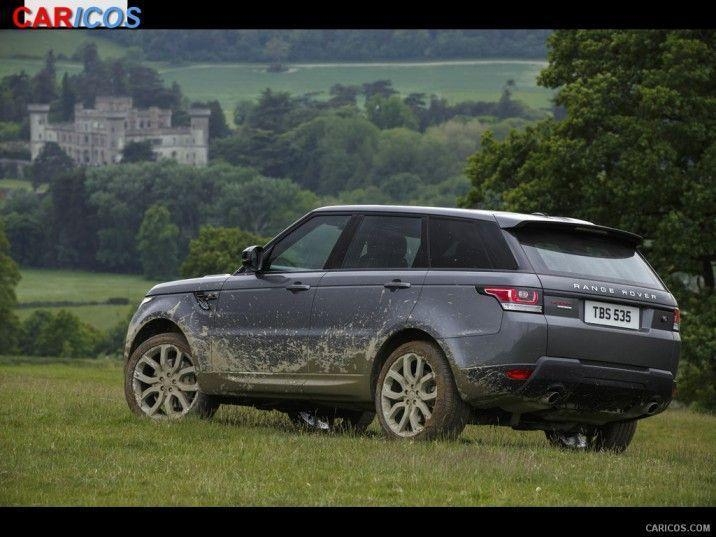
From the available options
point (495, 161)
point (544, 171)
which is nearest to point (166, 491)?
point (544, 171)

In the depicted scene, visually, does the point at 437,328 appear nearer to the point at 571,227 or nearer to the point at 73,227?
the point at 571,227

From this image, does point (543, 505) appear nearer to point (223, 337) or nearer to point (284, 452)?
point (284, 452)

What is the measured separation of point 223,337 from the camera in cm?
1301

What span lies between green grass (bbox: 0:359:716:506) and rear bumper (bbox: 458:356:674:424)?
13.0 inches

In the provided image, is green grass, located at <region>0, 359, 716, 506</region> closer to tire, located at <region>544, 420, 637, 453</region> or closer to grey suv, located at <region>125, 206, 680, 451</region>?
tire, located at <region>544, 420, 637, 453</region>

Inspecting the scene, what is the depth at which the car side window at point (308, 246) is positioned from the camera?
41.6 ft

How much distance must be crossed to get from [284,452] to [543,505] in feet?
8.84

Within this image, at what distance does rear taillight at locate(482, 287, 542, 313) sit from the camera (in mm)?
11227

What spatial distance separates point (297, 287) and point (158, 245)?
509 ft

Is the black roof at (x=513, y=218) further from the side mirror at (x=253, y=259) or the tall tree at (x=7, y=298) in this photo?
the tall tree at (x=7, y=298)
